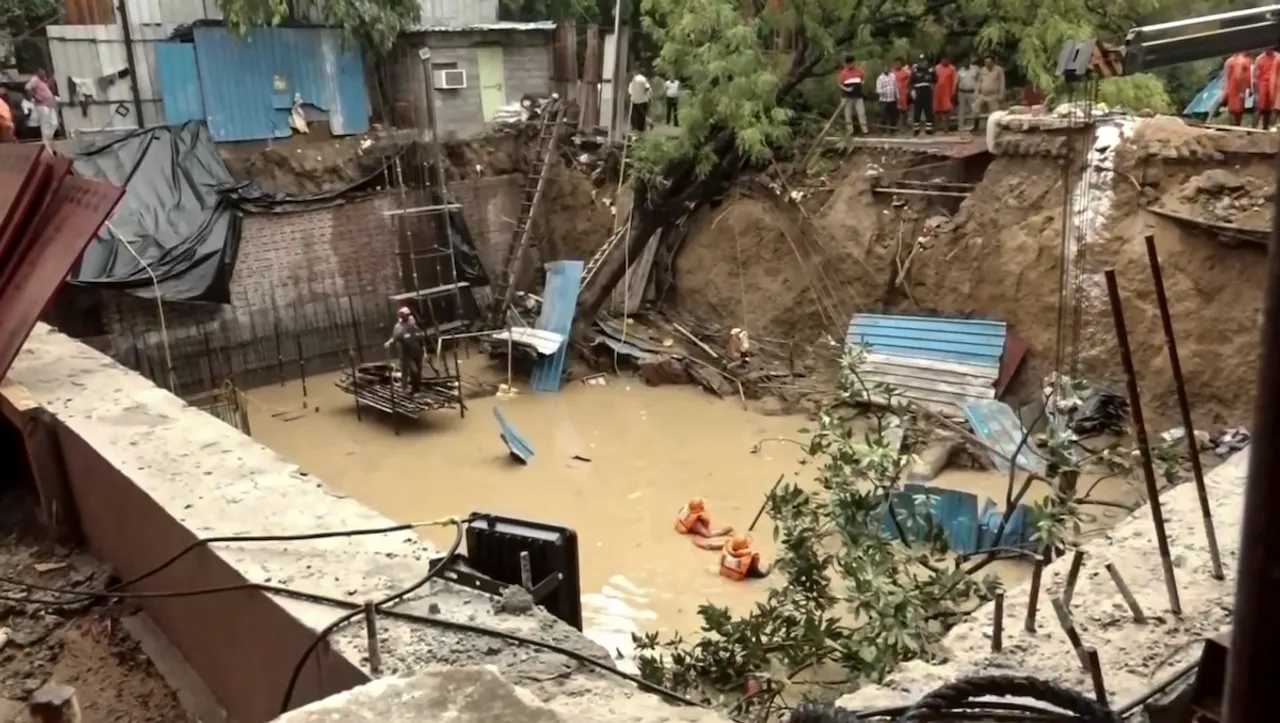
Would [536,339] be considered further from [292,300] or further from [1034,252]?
[1034,252]

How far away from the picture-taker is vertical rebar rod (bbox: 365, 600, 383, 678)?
2.69m

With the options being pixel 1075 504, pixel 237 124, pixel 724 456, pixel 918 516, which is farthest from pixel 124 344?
pixel 1075 504

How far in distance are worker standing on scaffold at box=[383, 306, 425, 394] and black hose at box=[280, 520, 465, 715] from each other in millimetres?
9037

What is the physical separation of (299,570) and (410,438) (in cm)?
880

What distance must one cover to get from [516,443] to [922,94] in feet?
23.5

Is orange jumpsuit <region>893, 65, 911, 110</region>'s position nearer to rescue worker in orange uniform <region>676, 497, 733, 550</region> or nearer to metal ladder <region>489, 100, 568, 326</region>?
metal ladder <region>489, 100, 568, 326</region>

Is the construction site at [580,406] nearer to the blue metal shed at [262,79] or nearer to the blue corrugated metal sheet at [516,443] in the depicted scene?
the blue corrugated metal sheet at [516,443]

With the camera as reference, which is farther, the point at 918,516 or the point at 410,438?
the point at 410,438

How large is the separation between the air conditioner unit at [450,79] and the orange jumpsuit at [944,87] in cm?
771

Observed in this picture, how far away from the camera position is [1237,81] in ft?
33.6

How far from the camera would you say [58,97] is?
14172 millimetres

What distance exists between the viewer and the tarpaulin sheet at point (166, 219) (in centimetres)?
1218

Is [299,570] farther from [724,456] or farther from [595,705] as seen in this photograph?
[724,456]

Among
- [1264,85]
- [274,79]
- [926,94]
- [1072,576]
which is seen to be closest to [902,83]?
[926,94]
